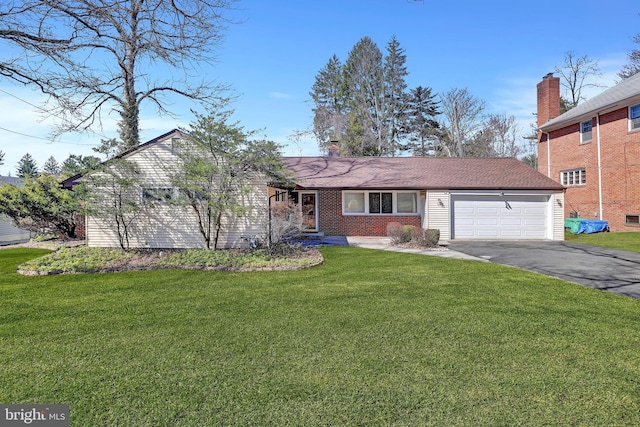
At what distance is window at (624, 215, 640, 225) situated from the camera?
17.0 metres

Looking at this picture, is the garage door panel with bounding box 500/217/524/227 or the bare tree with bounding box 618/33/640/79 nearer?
the garage door panel with bounding box 500/217/524/227

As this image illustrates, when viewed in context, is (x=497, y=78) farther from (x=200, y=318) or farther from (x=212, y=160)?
(x=200, y=318)

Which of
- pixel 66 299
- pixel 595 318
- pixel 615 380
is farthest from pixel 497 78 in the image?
pixel 66 299

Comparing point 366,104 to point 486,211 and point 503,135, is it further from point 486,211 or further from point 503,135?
point 486,211

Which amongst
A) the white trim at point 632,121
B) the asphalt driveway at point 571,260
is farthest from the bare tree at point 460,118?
the asphalt driveway at point 571,260

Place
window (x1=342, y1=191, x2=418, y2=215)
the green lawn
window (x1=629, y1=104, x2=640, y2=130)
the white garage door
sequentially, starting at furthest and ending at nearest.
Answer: window (x1=629, y1=104, x2=640, y2=130), window (x1=342, y1=191, x2=418, y2=215), the white garage door, the green lawn

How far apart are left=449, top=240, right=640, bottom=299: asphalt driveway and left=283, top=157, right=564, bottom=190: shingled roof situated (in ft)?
9.02

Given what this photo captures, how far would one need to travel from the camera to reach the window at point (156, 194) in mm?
11508

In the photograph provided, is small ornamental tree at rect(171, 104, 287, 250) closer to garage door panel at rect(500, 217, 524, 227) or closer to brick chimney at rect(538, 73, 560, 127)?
garage door panel at rect(500, 217, 524, 227)

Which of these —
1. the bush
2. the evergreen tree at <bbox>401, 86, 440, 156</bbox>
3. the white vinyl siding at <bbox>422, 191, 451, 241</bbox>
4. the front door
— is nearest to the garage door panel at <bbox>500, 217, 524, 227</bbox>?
the white vinyl siding at <bbox>422, 191, 451, 241</bbox>

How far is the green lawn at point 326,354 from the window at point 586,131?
1711 cm

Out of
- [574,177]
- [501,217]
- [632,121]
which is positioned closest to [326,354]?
[501,217]

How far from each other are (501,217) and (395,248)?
236 inches

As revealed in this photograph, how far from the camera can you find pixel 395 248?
1280 cm
